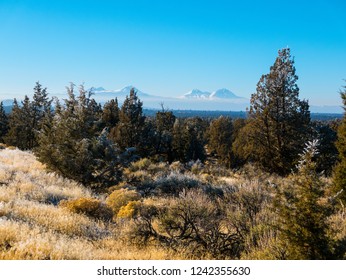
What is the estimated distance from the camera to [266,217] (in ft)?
23.3

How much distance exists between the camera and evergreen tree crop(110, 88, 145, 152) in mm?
29453

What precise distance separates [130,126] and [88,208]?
20888mm

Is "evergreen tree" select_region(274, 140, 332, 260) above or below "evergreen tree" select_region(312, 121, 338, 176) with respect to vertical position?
above

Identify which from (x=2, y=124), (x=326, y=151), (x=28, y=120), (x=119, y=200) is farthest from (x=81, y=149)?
(x=2, y=124)

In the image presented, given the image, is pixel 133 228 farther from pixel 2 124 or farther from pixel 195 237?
pixel 2 124

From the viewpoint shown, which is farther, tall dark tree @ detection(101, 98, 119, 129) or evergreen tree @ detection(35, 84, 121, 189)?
tall dark tree @ detection(101, 98, 119, 129)

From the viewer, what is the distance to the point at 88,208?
8.97 m

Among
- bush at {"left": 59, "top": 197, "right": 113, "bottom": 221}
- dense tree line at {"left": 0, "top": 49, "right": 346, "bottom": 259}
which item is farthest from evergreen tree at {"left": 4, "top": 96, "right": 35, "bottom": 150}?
bush at {"left": 59, "top": 197, "right": 113, "bottom": 221}

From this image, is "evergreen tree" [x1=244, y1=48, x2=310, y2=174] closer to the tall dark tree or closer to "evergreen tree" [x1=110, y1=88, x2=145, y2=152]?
"evergreen tree" [x1=110, y1=88, x2=145, y2=152]

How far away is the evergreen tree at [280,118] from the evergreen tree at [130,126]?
11.6 m

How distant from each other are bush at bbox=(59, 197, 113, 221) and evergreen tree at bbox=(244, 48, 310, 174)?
1554 centimetres
